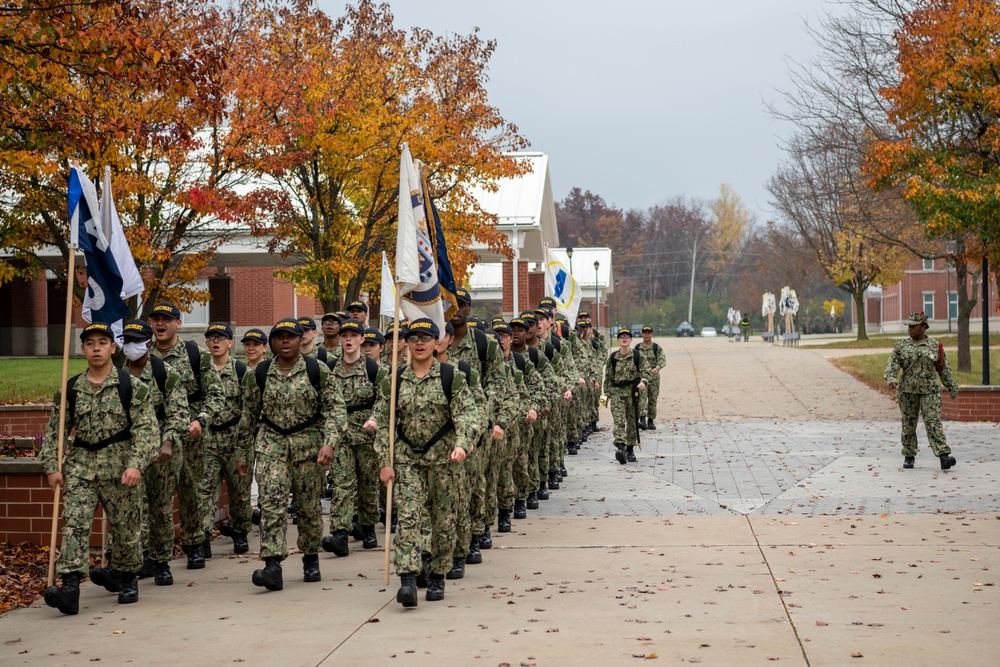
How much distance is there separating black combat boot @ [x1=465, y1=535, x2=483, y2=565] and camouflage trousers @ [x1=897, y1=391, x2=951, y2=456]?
7.40 meters

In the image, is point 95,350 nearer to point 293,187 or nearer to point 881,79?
point 293,187

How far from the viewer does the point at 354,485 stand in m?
10.6

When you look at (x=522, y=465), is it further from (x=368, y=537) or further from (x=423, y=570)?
(x=423, y=570)

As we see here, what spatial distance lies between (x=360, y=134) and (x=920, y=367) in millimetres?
10447

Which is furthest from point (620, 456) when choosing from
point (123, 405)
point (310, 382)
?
point (123, 405)

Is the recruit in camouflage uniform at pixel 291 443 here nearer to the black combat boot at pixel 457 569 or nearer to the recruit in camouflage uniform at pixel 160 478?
the recruit in camouflage uniform at pixel 160 478

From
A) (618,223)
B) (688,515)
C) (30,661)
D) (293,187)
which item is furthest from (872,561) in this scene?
(618,223)

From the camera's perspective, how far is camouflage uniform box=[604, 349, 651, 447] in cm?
1678

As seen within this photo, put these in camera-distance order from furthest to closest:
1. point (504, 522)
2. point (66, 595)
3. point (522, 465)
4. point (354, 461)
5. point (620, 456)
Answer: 1. point (620, 456)
2. point (522, 465)
3. point (504, 522)
4. point (354, 461)
5. point (66, 595)

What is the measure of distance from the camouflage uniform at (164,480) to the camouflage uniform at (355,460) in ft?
4.74

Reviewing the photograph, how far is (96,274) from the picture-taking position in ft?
33.7

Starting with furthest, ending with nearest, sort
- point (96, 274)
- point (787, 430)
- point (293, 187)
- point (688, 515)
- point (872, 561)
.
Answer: point (293, 187)
point (787, 430)
point (688, 515)
point (96, 274)
point (872, 561)

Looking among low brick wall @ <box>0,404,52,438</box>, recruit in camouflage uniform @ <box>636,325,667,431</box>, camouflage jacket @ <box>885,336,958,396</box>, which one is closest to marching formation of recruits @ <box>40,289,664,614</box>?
camouflage jacket @ <box>885,336,958,396</box>

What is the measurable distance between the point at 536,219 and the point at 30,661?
105ft
